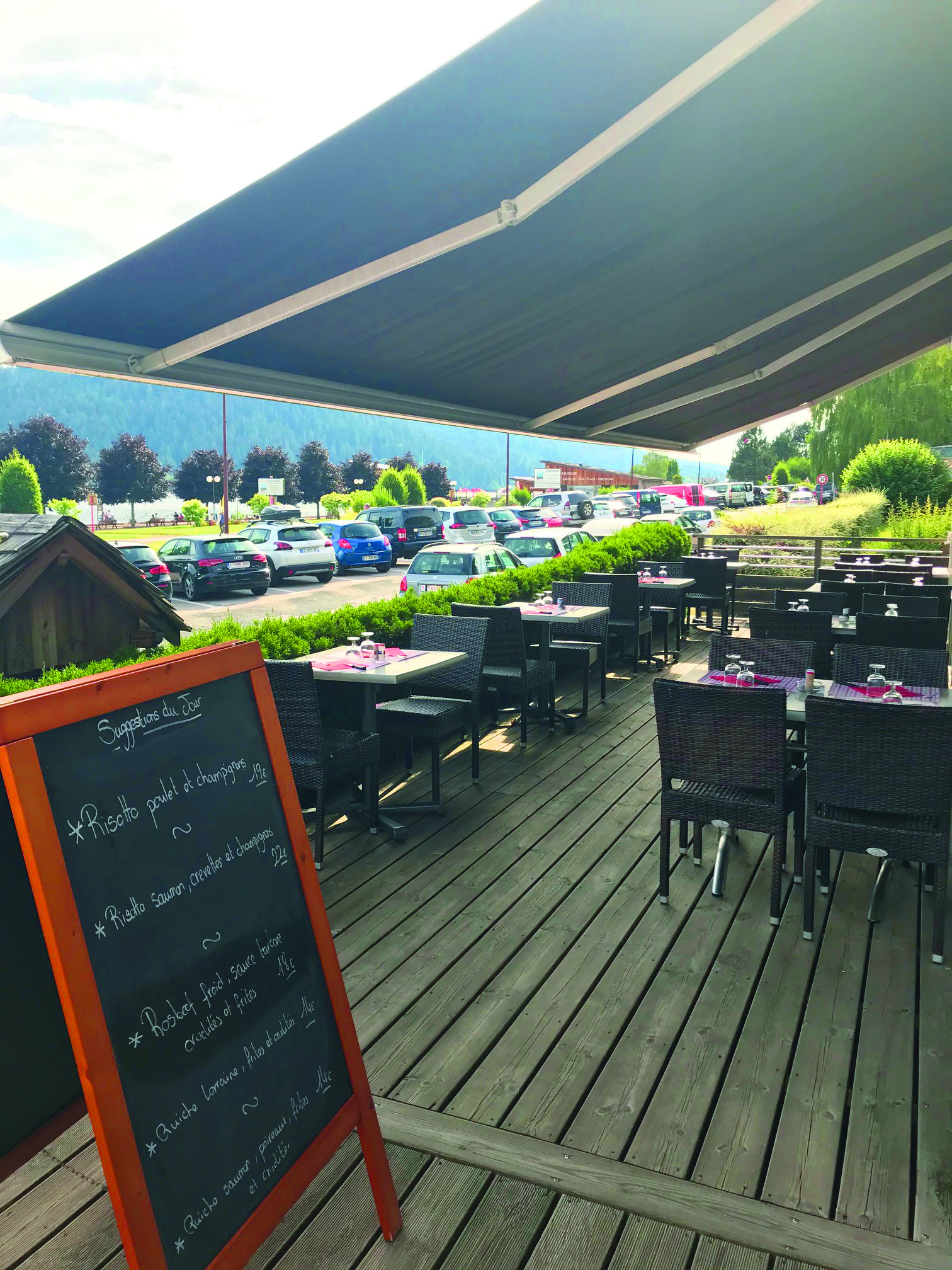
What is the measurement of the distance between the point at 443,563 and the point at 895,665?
8.19 m

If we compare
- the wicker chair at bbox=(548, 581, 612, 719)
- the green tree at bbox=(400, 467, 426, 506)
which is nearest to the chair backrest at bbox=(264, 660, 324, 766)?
the wicker chair at bbox=(548, 581, 612, 719)

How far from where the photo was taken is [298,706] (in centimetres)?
440

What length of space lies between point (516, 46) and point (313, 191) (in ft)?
2.86

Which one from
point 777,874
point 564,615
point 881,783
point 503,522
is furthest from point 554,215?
point 503,522

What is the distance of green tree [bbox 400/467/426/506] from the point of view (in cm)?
4594

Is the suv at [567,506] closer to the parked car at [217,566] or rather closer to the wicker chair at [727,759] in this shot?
the parked car at [217,566]

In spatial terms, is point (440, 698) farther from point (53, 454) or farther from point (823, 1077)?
point (53, 454)

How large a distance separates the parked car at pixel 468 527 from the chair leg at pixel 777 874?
2059 cm

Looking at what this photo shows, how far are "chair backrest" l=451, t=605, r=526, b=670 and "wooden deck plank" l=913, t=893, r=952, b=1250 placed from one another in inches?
136

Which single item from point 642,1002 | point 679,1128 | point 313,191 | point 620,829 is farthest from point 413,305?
point 679,1128

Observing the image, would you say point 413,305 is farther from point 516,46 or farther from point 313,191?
point 516,46

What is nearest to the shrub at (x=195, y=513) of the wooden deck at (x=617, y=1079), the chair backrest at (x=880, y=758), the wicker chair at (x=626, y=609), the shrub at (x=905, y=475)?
the shrub at (x=905, y=475)

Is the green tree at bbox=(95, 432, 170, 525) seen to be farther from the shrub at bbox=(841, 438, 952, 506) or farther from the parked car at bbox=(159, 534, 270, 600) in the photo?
the shrub at bbox=(841, 438, 952, 506)

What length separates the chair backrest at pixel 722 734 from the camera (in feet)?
11.9
